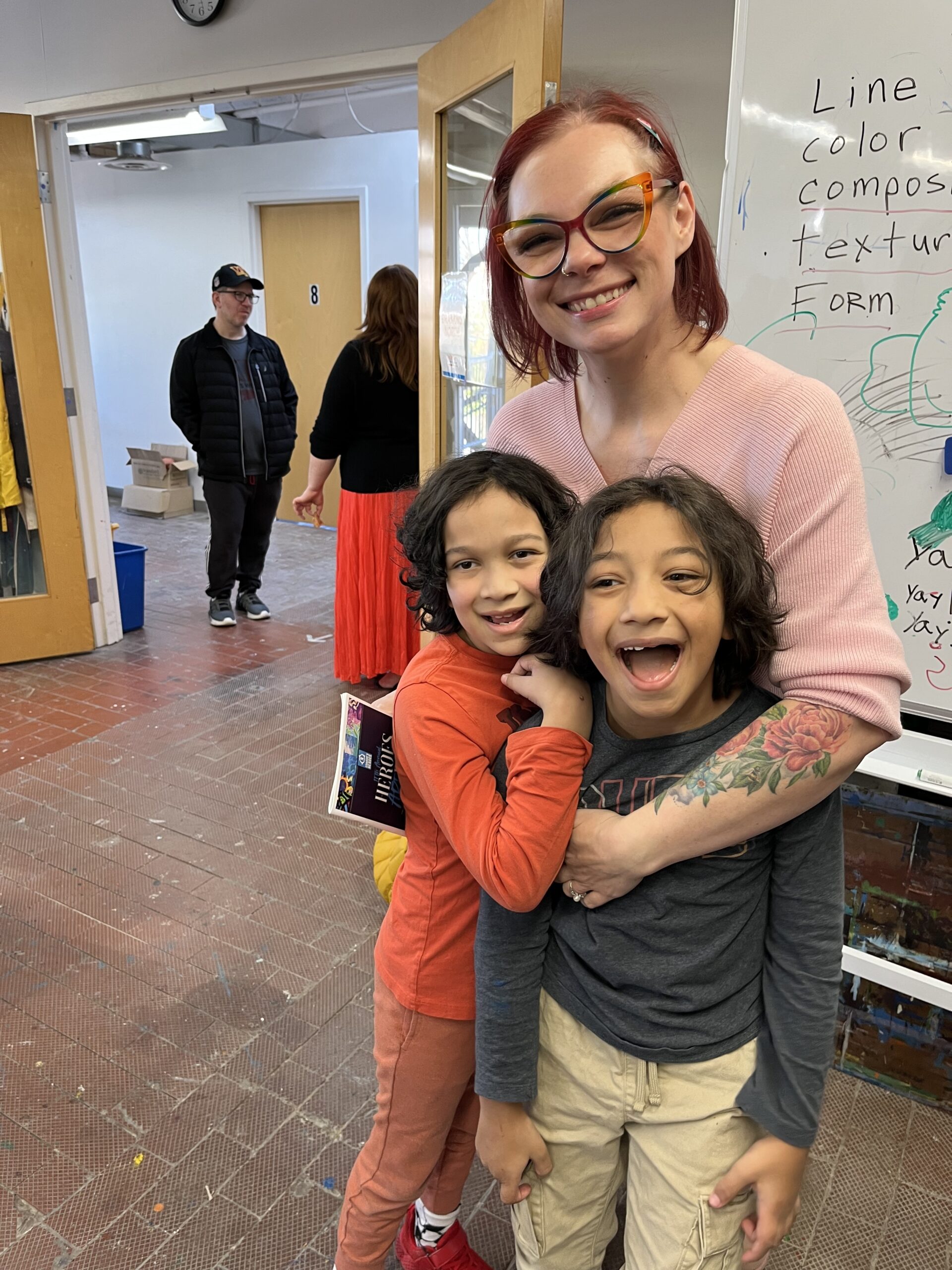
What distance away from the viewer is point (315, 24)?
3.31m

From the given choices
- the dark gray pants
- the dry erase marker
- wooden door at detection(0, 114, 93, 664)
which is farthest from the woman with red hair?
the dark gray pants

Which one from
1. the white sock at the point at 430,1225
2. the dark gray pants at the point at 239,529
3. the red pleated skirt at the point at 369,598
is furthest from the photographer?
the dark gray pants at the point at 239,529

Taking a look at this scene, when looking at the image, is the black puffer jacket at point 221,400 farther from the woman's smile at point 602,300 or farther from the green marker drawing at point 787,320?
the woman's smile at point 602,300

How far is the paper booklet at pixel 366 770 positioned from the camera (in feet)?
3.79

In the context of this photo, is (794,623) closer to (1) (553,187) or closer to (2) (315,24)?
(1) (553,187)

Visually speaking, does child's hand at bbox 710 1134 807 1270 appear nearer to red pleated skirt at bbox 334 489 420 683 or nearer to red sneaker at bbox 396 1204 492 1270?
red sneaker at bbox 396 1204 492 1270

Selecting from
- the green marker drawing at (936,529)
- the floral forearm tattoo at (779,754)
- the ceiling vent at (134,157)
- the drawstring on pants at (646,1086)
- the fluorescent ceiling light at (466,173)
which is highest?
the ceiling vent at (134,157)

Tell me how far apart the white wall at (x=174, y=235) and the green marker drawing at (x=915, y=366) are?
5389 millimetres

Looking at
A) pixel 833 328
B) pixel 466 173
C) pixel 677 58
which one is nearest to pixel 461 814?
pixel 833 328

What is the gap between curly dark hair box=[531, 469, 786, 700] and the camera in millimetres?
910

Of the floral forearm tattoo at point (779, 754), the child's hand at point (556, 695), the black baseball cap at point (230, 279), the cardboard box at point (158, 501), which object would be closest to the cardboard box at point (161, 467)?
the cardboard box at point (158, 501)

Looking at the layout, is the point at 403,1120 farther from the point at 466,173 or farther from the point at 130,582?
the point at 130,582

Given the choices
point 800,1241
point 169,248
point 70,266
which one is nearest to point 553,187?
point 800,1241

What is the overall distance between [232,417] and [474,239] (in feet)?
7.52
